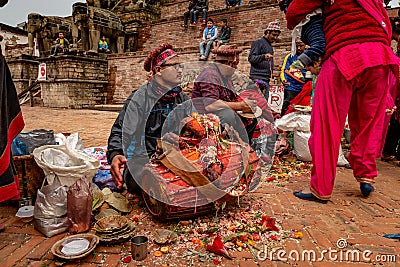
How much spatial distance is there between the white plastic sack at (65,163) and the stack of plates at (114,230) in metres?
0.49

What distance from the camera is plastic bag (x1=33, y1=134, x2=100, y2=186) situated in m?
2.21

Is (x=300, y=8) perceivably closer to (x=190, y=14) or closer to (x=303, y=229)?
(x=303, y=229)

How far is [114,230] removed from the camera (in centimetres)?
187

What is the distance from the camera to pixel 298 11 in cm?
243

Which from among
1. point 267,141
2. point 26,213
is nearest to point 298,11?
point 267,141

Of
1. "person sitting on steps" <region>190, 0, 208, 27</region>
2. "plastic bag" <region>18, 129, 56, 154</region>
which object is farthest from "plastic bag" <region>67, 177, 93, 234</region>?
"person sitting on steps" <region>190, 0, 208, 27</region>

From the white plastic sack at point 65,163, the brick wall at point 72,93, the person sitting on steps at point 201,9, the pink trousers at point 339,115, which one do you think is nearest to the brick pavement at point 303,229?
the pink trousers at point 339,115

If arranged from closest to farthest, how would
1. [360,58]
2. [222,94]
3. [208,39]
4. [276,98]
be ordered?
[360,58] → [222,94] → [276,98] → [208,39]

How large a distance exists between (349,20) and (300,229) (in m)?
1.76

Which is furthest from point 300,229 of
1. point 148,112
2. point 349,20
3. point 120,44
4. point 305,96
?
point 120,44

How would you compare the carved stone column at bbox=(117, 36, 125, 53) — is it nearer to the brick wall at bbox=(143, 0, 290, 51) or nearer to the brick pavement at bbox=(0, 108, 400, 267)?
the brick wall at bbox=(143, 0, 290, 51)

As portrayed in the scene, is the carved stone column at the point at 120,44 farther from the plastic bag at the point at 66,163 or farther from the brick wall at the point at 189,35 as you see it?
the plastic bag at the point at 66,163

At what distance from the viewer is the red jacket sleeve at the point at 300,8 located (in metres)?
2.39

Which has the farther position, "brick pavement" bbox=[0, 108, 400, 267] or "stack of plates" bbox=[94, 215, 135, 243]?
"stack of plates" bbox=[94, 215, 135, 243]
